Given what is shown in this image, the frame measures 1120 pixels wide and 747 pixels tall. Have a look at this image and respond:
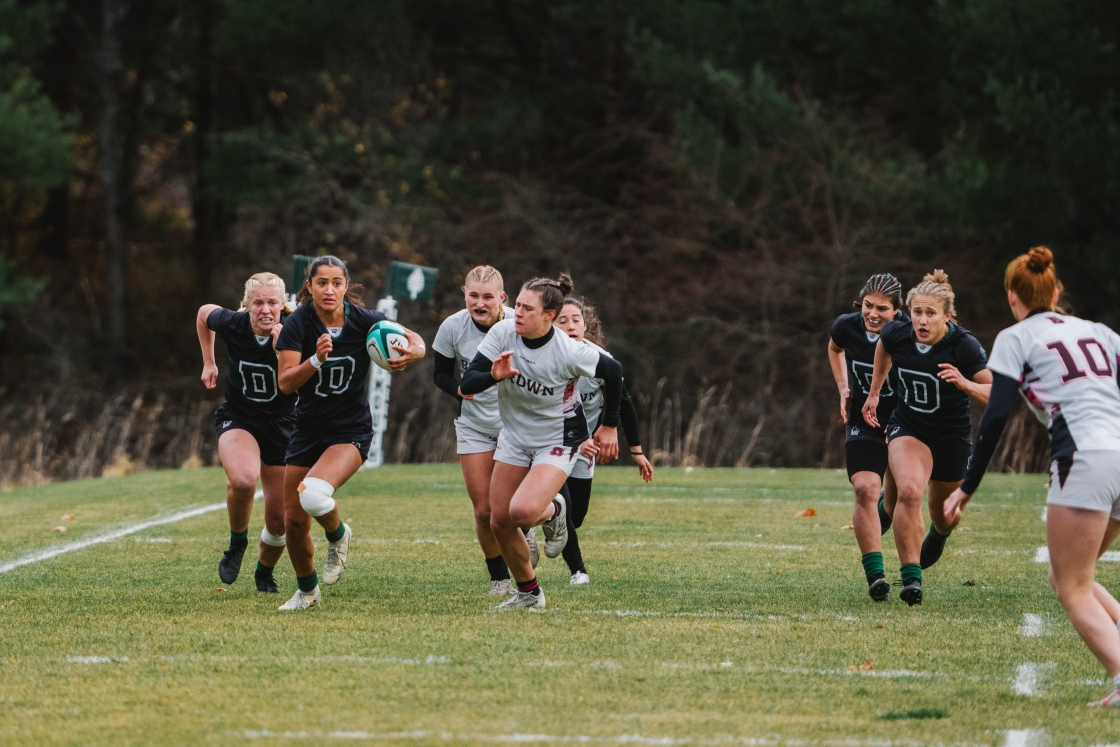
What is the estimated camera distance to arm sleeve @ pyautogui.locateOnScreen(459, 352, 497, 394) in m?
6.46

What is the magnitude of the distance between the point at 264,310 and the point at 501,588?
6.71 feet

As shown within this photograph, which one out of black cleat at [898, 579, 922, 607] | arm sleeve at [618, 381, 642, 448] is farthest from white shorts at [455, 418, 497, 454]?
black cleat at [898, 579, 922, 607]

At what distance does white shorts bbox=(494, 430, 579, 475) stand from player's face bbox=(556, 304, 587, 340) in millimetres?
1116

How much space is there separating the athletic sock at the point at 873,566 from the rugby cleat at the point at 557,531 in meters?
1.67

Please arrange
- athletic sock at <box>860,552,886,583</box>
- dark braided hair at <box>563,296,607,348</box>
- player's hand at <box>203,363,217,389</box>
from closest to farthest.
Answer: athletic sock at <box>860,552,886,583</box> < dark braided hair at <box>563,296,607,348</box> < player's hand at <box>203,363,217,389</box>

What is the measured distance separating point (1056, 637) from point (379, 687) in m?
3.25

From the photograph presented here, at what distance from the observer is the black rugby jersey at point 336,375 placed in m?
6.90

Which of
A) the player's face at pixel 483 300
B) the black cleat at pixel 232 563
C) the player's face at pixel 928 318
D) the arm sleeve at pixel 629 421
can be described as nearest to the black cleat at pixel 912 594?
the player's face at pixel 928 318

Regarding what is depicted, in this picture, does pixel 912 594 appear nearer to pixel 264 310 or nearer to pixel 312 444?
pixel 312 444

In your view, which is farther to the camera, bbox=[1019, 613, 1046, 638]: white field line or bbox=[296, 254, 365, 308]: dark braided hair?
bbox=[296, 254, 365, 308]: dark braided hair

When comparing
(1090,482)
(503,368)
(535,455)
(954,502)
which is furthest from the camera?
(535,455)

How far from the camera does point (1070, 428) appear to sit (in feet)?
16.1

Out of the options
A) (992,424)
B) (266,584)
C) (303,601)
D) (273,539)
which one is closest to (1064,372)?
(992,424)

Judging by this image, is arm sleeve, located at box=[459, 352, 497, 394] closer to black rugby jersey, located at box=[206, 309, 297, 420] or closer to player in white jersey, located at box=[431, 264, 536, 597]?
player in white jersey, located at box=[431, 264, 536, 597]
